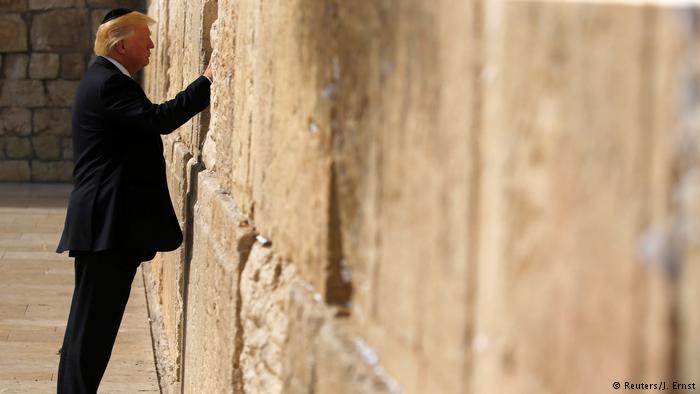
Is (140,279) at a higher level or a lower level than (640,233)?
lower

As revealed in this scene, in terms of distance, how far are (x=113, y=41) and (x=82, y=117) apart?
1.26 ft

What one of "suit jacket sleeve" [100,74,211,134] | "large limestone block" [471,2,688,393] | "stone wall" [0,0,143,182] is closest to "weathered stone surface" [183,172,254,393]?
"suit jacket sleeve" [100,74,211,134]

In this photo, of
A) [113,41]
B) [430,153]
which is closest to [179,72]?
[113,41]

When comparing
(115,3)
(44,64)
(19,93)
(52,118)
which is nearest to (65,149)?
(52,118)

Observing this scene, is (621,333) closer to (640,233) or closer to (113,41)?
(640,233)

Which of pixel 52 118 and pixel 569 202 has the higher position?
pixel 569 202

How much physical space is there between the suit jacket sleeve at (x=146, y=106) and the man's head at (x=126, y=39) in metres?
0.23

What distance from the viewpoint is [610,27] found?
0.82 metres

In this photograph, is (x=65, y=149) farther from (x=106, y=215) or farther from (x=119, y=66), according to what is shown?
(x=106, y=215)

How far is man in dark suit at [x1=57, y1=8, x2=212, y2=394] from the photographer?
4.67 m

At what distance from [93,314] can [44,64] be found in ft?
41.9

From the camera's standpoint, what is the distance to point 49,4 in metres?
16.8

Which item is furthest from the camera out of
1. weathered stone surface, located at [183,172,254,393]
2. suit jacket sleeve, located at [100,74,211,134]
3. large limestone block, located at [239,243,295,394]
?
suit jacket sleeve, located at [100,74,211,134]

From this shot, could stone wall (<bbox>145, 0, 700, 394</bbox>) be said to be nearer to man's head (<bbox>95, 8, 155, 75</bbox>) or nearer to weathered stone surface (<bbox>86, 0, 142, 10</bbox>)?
man's head (<bbox>95, 8, 155, 75</bbox>)
